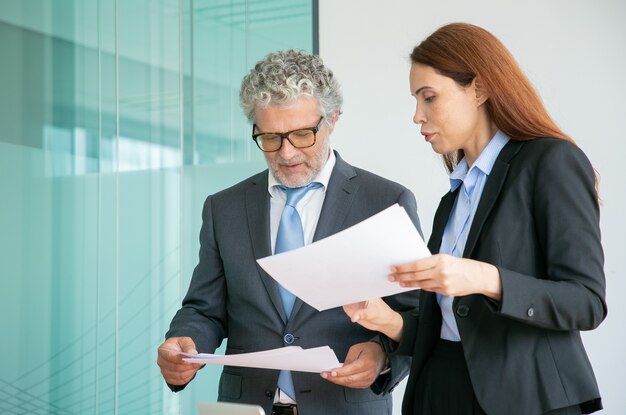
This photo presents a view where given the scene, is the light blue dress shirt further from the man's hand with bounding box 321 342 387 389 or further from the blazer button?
the man's hand with bounding box 321 342 387 389

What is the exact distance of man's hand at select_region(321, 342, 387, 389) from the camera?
2.02m

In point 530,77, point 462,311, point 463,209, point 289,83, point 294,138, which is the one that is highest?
point 530,77

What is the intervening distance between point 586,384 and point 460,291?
329 millimetres

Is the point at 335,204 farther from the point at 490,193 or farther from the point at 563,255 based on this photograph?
the point at 563,255

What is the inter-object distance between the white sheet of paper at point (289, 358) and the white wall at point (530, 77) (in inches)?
104

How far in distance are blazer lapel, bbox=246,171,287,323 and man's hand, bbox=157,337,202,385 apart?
0.25 meters

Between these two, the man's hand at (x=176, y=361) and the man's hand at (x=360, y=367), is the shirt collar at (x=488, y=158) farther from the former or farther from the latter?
the man's hand at (x=176, y=361)

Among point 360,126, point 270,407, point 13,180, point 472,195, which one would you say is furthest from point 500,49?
point 360,126

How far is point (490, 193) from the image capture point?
179 centimetres

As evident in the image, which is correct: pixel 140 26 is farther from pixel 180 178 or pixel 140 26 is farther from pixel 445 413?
pixel 445 413

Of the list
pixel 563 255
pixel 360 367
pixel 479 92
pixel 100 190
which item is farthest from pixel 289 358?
pixel 100 190

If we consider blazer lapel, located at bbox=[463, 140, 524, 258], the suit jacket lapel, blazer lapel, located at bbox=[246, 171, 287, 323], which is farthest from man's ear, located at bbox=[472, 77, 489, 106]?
blazer lapel, located at bbox=[246, 171, 287, 323]

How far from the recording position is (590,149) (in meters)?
4.19

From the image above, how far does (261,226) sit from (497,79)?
34.0 inches
